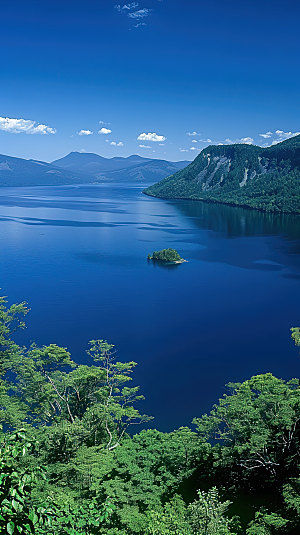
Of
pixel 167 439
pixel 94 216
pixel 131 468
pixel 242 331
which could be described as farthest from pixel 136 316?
pixel 94 216

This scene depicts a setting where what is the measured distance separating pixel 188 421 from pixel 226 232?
9252 cm

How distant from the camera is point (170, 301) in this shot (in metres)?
59.5

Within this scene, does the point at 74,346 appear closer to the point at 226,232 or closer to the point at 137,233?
the point at 137,233

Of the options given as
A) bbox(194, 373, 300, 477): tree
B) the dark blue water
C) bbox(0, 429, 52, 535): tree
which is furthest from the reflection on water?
bbox(0, 429, 52, 535): tree

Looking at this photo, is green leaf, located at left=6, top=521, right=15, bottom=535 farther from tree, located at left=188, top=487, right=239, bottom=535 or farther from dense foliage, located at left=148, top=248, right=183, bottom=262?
dense foliage, located at left=148, top=248, right=183, bottom=262

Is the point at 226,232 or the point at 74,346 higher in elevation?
the point at 226,232

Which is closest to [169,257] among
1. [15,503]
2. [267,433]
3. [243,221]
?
[267,433]

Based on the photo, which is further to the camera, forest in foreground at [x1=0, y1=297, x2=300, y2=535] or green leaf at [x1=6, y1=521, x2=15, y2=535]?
forest in foreground at [x1=0, y1=297, x2=300, y2=535]

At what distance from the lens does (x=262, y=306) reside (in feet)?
190

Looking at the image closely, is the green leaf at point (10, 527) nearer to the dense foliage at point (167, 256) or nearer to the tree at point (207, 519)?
the tree at point (207, 519)

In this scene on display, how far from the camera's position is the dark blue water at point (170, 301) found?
39688 mm

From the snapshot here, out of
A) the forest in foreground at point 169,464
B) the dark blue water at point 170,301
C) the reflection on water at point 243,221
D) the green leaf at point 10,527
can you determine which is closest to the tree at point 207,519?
the forest in foreground at point 169,464

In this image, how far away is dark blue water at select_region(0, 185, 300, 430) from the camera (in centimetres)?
3969

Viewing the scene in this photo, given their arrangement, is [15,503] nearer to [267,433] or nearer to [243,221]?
[267,433]
